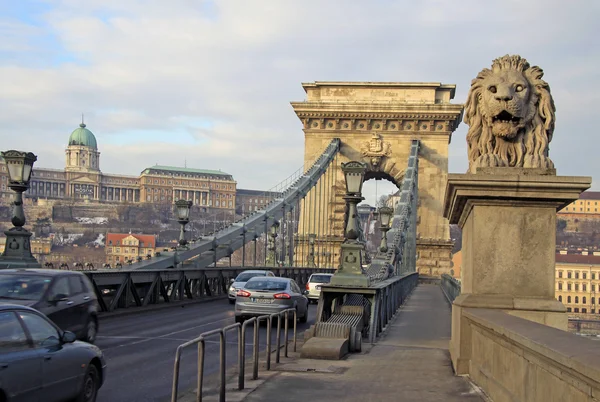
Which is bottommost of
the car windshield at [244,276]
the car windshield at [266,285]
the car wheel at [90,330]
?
the car wheel at [90,330]

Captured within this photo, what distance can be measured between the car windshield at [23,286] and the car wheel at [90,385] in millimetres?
3974

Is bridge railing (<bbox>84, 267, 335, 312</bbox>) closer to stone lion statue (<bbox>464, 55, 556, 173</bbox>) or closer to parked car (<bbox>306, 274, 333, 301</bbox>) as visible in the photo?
parked car (<bbox>306, 274, 333, 301</bbox>)

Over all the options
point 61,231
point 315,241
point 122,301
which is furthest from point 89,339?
point 61,231

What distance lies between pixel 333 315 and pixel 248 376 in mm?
4704

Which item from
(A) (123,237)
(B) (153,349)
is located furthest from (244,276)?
(A) (123,237)

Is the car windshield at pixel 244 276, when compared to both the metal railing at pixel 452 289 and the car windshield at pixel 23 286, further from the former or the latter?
the car windshield at pixel 23 286

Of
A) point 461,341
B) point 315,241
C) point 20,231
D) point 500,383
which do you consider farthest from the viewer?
point 315,241

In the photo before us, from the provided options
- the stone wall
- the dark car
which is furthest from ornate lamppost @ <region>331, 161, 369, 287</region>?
the stone wall

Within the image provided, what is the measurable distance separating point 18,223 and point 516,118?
531 inches

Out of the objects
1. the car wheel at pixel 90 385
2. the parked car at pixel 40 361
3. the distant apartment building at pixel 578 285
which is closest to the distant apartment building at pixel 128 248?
the distant apartment building at pixel 578 285

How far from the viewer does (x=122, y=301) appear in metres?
24.9

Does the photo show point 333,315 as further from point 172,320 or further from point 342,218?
point 342,218

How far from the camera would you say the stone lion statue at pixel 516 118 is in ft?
30.5

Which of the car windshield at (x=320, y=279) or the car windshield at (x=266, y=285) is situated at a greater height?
the car windshield at (x=266, y=285)
